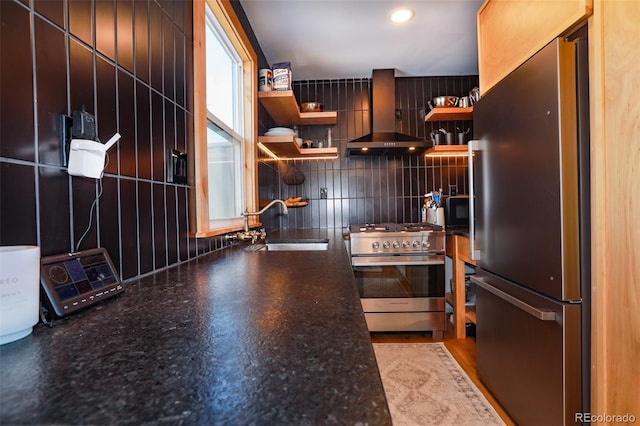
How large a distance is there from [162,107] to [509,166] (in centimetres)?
140

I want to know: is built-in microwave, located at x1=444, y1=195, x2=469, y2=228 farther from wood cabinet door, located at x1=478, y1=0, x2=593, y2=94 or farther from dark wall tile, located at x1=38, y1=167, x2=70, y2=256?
dark wall tile, located at x1=38, y1=167, x2=70, y2=256

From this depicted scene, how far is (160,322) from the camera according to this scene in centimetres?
55

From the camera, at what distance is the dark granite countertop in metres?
0.30

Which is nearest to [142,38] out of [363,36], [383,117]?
[363,36]

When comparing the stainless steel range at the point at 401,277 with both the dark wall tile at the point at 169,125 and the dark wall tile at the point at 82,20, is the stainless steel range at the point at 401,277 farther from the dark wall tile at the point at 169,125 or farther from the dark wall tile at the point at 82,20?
the dark wall tile at the point at 82,20

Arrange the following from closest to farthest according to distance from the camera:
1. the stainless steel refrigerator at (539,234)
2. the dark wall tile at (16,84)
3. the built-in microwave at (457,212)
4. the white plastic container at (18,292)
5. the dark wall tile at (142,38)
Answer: the white plastic container at (18,292)
the dark wall tile at (16,84)
the dark wall tile at (142,38)
the stainless steel refrigerator at (539,234)
the built-in microwave at (457,212)

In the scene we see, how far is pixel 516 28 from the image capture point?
1.39 m

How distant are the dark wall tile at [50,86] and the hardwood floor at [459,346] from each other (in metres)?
1.96

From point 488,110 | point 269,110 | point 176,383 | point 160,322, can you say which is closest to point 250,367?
point 176,383

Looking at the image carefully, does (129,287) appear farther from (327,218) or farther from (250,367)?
(327,218)

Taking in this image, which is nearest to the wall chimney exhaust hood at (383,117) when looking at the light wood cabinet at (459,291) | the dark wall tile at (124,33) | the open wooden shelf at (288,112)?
the open wooden shelf at (288,112)

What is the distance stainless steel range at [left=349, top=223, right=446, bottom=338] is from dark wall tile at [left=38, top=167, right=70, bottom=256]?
6.27 feet

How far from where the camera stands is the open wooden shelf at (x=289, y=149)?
Answer: 227 centimetres

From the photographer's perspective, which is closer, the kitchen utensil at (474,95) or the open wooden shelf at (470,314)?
the open wooden shelf at (470,314)
